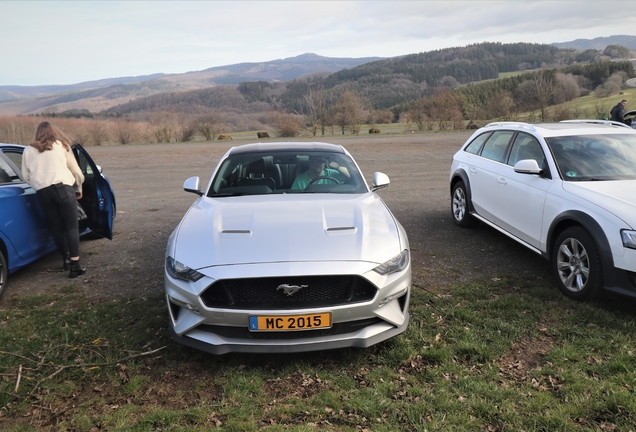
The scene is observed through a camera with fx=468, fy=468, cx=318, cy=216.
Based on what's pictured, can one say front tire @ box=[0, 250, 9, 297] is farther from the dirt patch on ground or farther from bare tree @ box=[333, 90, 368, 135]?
bare tree @ box=[333, 90, 368, 135]

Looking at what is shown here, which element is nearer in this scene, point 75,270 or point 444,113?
point 75,270

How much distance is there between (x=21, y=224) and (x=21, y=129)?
39056mm

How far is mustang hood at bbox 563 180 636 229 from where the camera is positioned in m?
4.15

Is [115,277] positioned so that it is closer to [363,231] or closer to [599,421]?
[363,231]

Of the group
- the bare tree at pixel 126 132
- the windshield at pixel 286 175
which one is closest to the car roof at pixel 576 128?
the windshield at pixel 286 175

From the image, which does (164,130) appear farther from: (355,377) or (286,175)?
(355,377)

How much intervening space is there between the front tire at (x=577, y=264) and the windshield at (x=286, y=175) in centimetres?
210

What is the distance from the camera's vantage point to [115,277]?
5.87 m

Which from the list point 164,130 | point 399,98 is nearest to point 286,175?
point 164,130

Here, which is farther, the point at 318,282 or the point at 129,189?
the point at 129,189

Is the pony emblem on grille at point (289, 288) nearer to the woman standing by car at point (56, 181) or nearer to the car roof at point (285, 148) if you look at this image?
the car roof at point (285, 148)


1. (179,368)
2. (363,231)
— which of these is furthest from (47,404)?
(363,231)

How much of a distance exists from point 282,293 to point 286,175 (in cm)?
207

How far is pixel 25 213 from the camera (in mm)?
5719
